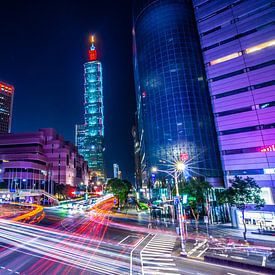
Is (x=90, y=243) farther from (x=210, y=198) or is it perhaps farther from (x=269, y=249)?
(x=210, y=198)

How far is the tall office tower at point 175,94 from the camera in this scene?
7538cm

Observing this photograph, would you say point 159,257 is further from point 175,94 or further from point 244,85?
point 175,94

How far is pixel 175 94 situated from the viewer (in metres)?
79.4

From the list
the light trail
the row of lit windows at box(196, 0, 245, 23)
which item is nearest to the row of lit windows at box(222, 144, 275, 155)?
the light trail

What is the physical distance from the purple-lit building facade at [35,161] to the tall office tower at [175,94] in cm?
5840

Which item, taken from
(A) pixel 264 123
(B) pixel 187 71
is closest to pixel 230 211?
(A) pixel 264 123

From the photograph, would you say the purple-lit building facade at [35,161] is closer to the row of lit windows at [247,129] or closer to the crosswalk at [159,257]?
the crosswalk at [159,257]

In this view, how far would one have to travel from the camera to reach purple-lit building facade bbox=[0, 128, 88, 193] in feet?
310

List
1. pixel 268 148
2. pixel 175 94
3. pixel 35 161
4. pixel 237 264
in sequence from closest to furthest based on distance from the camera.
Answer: pixel 237 264 < pixel 268 148 < pixel 175 94 < pixel 35 161

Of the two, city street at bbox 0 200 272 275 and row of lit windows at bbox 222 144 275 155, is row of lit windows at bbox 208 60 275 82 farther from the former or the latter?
city street at bbox 0 200 272 275

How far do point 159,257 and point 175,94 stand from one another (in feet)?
220

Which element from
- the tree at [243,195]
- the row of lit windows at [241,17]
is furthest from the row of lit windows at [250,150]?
the row of lit windows at [241,17]

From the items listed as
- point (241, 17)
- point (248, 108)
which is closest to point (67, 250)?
point (248, 108)

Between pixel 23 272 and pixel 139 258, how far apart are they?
10.5 m
